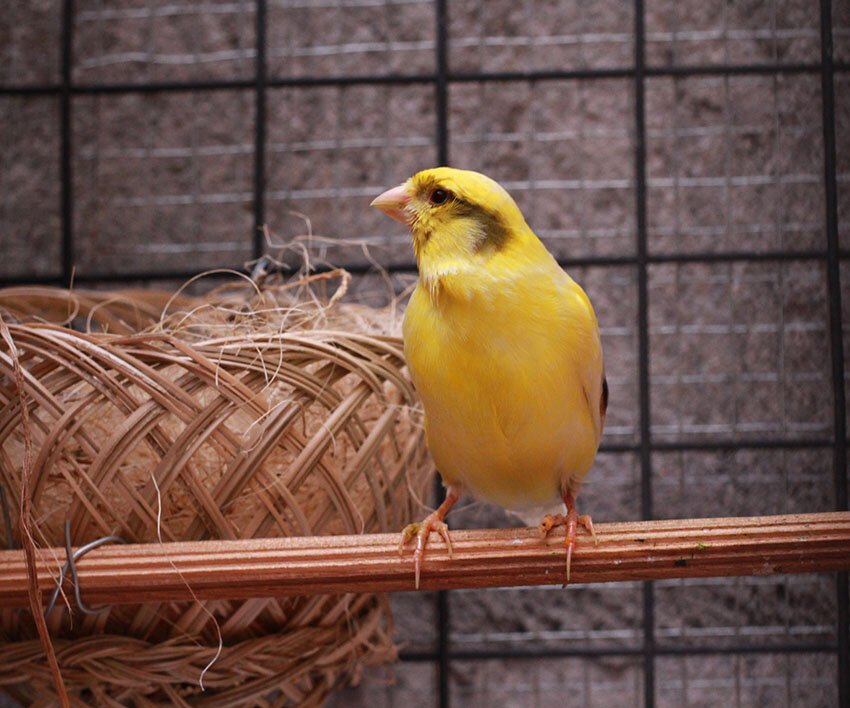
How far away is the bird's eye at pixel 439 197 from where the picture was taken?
103 cm

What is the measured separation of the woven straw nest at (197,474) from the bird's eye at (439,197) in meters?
0.20

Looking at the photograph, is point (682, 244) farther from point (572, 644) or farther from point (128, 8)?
point (128, 8)

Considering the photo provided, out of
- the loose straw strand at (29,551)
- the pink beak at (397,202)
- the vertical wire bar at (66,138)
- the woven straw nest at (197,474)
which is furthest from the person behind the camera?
the vertical wire bar at (66,138)

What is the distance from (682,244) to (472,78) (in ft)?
2.16

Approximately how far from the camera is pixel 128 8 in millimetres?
2027

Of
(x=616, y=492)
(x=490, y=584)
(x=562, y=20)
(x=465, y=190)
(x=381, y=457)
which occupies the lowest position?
(x=616, y=492)

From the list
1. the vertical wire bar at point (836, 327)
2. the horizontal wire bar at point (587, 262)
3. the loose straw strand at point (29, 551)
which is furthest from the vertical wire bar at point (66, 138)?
the vertical wire bar at point (836, 327)

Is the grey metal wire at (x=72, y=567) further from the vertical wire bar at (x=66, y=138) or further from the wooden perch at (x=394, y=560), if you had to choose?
the vertical wire bar at (x=66, y=138)

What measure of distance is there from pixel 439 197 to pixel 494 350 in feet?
0.75


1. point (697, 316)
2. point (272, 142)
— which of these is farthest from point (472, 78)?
point (697, 316)

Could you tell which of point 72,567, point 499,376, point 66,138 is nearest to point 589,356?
point 499,376

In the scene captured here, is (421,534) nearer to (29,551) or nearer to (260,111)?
(29,551)

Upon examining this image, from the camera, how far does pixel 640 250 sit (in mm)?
1734

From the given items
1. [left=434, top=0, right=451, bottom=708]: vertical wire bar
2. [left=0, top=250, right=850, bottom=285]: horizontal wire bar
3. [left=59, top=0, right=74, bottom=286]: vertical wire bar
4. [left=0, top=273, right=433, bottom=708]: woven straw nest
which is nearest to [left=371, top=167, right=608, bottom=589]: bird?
[left=0, top=273, right=433, bottom=708]: woven straw nest
